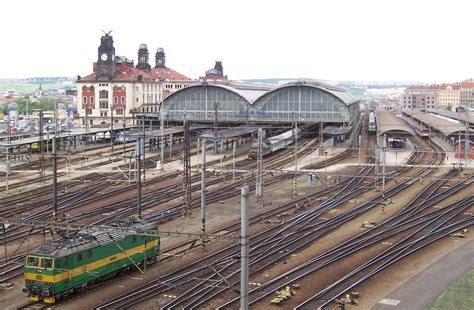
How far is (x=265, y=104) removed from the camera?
3440 inches

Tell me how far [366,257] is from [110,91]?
275 ft

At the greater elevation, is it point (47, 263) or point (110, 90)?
point (110, 90)

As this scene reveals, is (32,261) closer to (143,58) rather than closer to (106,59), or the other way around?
(106,59)

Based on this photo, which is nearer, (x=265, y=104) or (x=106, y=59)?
(x=265, y=104)

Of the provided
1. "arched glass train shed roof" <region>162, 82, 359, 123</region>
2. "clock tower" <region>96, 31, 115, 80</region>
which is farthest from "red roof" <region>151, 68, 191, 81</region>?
"arched glass train shed roof" <region>162, 82, 359, 123</region>

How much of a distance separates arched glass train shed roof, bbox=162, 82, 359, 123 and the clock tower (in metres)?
20.2

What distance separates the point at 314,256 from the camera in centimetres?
2980

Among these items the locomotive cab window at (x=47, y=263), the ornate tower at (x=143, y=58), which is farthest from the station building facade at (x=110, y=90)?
the locomotive cab window at (x=47, y=263)

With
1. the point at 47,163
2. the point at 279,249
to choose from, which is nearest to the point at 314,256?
the point at 279,249

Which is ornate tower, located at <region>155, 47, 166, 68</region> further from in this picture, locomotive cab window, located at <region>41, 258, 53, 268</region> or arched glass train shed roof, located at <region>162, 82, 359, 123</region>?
locomotive cab window, located at <region>41, 258, 53, 268</region>

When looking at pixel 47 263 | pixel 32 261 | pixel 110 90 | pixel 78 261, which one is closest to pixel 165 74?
pixel 110 90

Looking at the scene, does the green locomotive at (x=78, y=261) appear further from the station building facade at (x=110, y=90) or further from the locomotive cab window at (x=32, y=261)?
the station building facade at (x=110, y=90)

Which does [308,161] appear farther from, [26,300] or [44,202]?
[26,300]

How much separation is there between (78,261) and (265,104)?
217ft
